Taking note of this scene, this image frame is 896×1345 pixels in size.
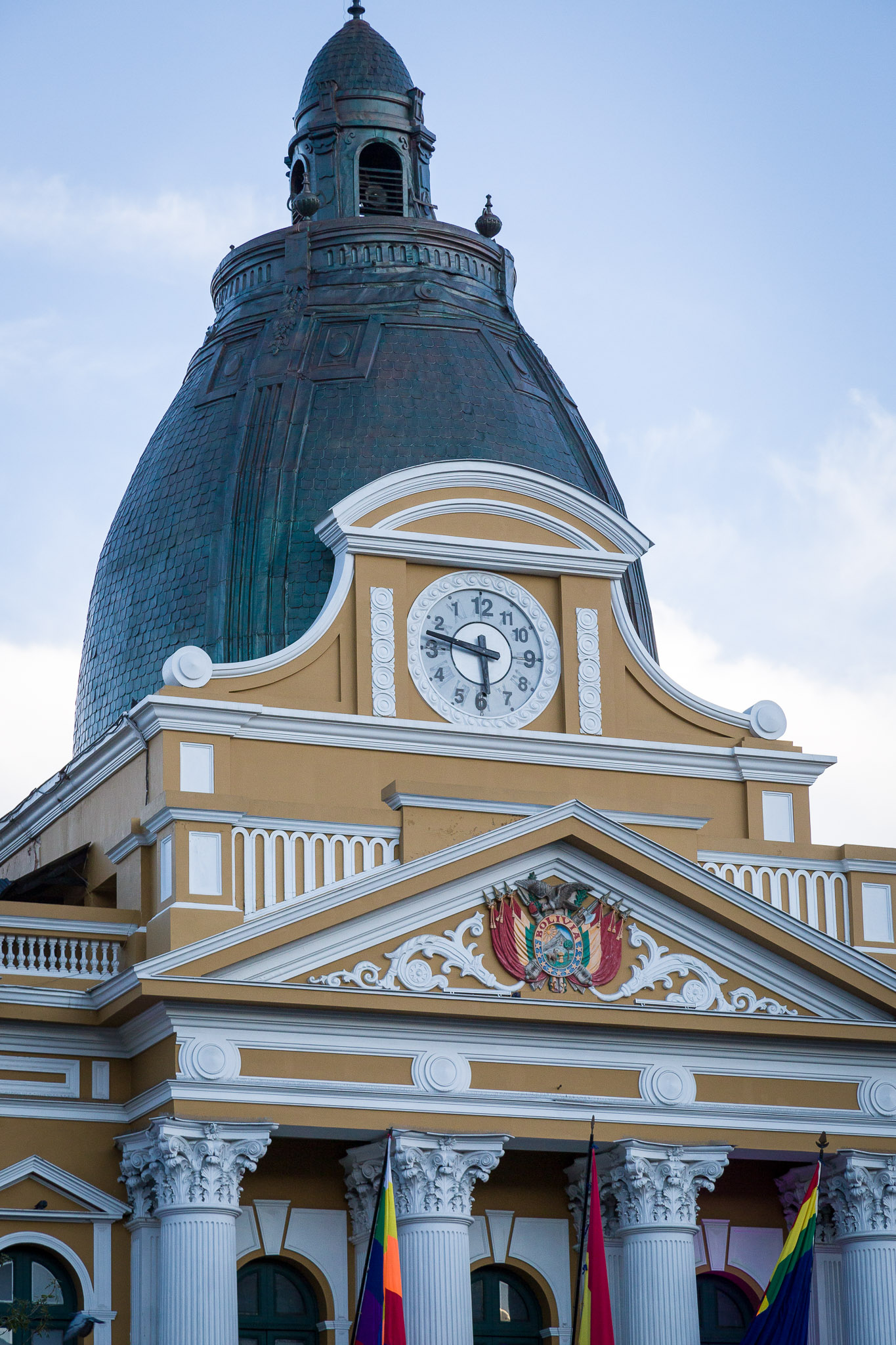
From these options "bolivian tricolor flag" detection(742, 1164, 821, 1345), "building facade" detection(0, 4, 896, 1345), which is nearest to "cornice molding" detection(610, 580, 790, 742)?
"building facade" detection(0, 4, 896, 1345)

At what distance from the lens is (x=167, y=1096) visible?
30.7m

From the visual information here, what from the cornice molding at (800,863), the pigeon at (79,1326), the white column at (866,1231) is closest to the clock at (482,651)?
the cornice molding at (800,863)

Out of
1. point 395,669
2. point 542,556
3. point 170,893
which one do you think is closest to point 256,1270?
point 170,893

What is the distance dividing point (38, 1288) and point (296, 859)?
236 inches

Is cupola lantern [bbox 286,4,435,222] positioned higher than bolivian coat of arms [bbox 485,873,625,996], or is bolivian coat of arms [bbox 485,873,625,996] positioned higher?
cupola lantern [bbox 286,4,435,222]

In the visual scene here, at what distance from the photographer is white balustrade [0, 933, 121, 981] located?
32031 millimetres

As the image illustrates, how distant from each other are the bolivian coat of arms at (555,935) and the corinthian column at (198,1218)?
12.7 feet

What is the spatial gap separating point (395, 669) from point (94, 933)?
5.27m

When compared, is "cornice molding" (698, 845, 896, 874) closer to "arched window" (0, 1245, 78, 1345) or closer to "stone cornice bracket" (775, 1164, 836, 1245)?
"stone cornice bracket" (775, 1164, 836, 1245)

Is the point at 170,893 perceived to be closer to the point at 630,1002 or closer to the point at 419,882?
the point at 419,882

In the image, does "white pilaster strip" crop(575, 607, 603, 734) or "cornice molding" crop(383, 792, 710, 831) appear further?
"white pilaster strip" crop(575, 607, 603, 734)

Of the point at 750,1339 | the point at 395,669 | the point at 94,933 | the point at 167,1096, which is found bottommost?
the point at 750,1339

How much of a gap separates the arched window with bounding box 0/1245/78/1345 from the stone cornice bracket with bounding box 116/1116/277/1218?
5.28ft

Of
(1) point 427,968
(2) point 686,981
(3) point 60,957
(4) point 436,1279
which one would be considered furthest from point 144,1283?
(2) point 686,981
